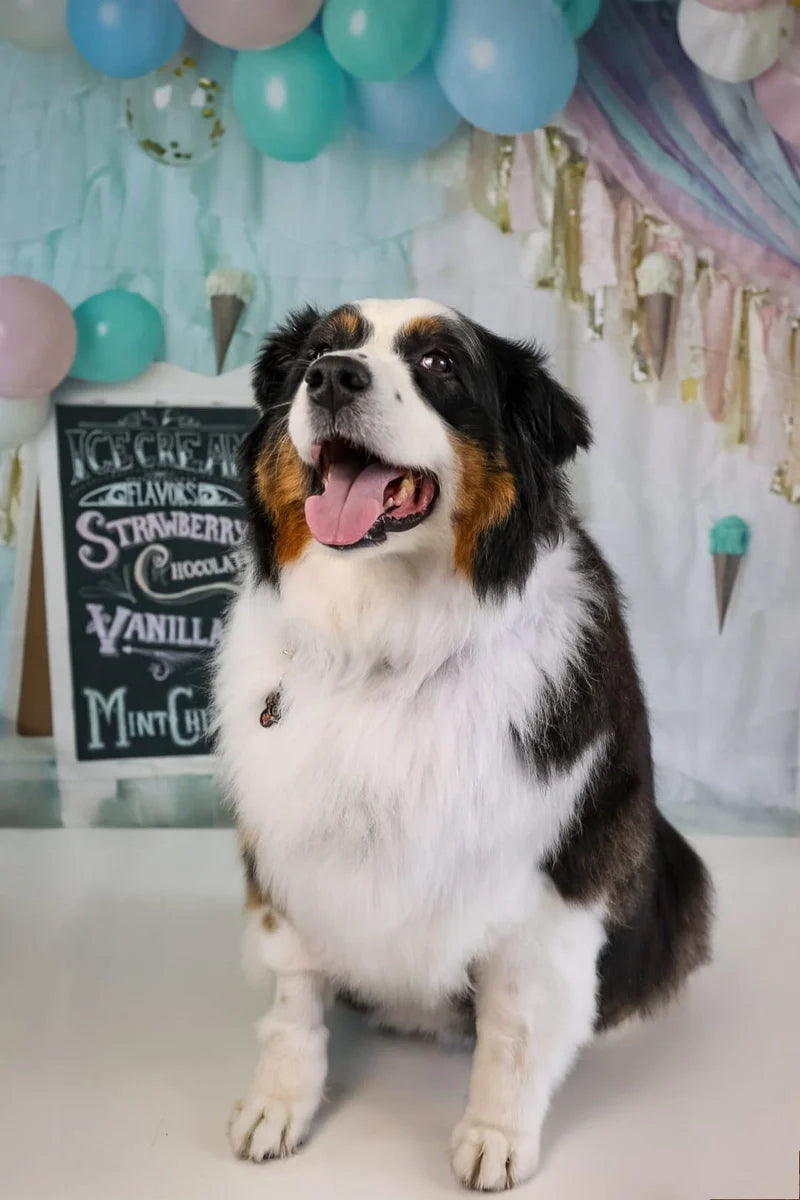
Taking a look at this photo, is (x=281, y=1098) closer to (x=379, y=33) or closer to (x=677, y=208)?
(x=379, y=33)

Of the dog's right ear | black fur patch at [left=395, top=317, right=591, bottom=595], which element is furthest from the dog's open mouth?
the dog's right ear

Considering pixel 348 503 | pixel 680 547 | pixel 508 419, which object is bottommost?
pixel 680 547

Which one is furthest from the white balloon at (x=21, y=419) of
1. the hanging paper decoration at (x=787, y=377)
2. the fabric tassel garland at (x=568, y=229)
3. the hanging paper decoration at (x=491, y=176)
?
the hanging paper decoration at (x=787, y=377)

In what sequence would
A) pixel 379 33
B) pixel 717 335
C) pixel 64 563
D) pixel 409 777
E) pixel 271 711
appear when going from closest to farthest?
pixel 409 777
pixel 271 711
pixel 379 33
pixel 717 335
pixel 64 563

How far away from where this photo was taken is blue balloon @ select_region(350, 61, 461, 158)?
2828mm

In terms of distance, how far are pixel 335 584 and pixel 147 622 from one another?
5.25 ft

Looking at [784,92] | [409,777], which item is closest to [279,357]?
[409,777]

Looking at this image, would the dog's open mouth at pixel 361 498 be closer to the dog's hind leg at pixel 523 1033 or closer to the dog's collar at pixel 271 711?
the dog's collar at pixel 271 711

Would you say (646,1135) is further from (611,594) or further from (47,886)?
(47,886)

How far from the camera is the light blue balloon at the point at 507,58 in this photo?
262 cm

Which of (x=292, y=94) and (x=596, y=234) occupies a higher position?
(x=292, y=94)

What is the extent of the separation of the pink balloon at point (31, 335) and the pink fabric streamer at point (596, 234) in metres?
1.35

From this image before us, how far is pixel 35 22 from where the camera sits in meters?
2.83

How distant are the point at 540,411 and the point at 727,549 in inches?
59.1
